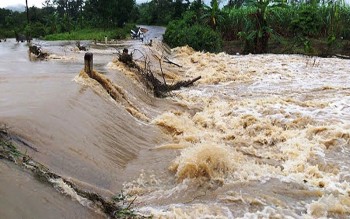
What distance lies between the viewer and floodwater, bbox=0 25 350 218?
485cm

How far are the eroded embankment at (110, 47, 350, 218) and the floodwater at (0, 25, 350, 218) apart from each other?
2cm

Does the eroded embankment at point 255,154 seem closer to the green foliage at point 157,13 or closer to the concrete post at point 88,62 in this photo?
the concrete post at point 88,62

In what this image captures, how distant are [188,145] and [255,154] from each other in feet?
3.62

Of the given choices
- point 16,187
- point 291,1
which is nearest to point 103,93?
point 16,187

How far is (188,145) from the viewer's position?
6.98 meters

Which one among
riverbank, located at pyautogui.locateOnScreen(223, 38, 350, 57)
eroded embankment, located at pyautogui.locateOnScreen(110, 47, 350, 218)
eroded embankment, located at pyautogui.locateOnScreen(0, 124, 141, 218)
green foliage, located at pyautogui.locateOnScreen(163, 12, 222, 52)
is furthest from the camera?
green foliage, located at pyautogui.locateOnScreen(163, 12, 222, 52)

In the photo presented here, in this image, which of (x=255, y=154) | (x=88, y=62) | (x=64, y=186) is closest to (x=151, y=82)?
(x=88, y=62)

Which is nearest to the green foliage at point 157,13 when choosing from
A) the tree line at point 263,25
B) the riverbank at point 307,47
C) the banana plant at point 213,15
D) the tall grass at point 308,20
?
the tree line at point 263,25

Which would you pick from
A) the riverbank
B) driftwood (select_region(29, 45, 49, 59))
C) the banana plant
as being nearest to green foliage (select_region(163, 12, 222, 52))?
the banana plant

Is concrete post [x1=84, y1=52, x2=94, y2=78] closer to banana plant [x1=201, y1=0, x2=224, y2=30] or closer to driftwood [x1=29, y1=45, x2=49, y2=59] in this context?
driftwood [x1=29, y1=45, x2=49, y2=59]

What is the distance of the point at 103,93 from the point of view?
8492 mm

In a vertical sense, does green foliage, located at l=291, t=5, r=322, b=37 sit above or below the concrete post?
above

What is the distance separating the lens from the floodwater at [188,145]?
485cm

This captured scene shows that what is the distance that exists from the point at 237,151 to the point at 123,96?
3224 mm
